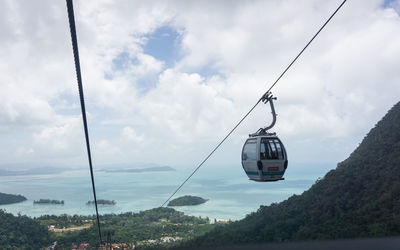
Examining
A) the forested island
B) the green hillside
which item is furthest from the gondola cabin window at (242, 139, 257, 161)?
the forested island

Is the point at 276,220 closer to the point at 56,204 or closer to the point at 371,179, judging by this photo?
the point at 371,179

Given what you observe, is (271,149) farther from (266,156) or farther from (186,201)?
(186,201)

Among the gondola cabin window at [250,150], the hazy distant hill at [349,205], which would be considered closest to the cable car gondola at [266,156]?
the gondola cabin window at [250,150]

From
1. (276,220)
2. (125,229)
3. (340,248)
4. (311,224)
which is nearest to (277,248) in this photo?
(340,248)

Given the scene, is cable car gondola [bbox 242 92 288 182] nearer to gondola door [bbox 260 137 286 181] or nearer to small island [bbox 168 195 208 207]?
gondola door [bbox 260 137 286 181]

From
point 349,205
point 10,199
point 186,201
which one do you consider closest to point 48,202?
point 10,199
